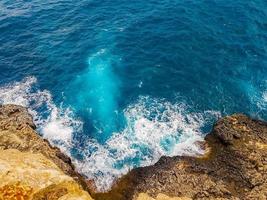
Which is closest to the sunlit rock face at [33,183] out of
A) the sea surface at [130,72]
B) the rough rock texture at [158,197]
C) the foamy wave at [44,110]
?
the rough rock texture at [158,197]

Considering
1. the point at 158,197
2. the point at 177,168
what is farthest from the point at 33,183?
the point at 177,168

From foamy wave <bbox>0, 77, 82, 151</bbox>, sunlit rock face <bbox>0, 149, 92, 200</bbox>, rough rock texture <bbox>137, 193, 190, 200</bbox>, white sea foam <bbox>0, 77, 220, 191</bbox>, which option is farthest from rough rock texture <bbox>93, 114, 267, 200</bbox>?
foamy wave <bbox>0, 77, 82, 151</bbox>

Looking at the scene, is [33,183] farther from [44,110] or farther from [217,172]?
[44,110]

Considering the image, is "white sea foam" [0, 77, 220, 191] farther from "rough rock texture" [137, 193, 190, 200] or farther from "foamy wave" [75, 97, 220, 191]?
"rough rock texture" [137, 193, 190, 200]

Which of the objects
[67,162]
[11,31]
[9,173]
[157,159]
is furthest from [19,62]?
[9,173]

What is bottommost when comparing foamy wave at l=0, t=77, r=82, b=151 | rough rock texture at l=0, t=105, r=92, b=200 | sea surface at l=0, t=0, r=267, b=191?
foamy wave at l=0, t=77, r=82, b=151

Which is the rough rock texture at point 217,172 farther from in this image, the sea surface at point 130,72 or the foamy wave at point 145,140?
the sea surface at point 130,72

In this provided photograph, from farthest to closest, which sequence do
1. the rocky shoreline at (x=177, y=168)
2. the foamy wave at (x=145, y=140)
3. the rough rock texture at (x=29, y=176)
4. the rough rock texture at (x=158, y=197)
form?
the foamy wave at (x=145, y=140), the rough rock texture at (x=158, y=197), the rocky shoreline at (x=177, y=168), the rough rock texture at (x=29, y=176)
